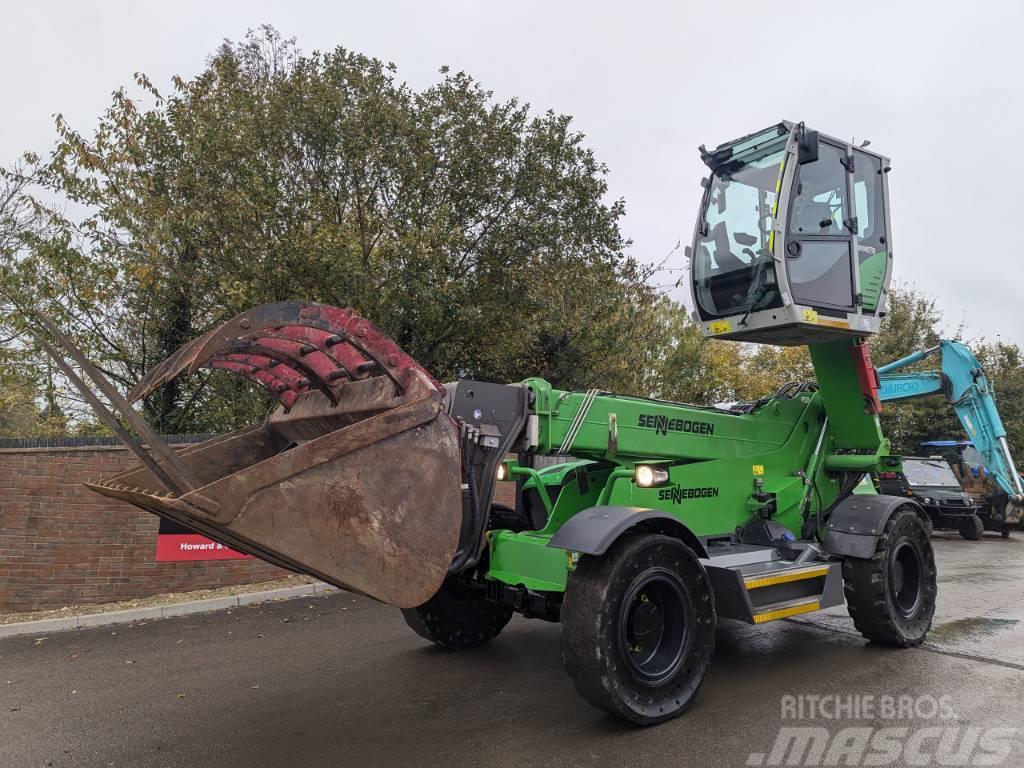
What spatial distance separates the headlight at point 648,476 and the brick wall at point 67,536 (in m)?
6.02

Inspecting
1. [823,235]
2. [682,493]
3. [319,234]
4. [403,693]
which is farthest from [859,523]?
[319,234]

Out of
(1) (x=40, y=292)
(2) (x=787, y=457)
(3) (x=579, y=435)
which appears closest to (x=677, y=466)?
(3) (x=579, y=435)

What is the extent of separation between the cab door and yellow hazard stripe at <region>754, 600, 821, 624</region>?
7.59 feet

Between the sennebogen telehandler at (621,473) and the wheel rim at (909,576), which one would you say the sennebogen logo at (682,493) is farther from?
the wheel rim at (909,576)

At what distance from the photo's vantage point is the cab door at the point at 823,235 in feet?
19.4

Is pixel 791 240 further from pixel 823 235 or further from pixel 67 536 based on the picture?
pixel 67 536

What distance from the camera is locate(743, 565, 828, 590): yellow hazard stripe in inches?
198

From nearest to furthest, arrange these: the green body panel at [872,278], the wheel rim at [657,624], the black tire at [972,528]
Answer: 1. the wheel rim at [657,624]
2. the green body panel at [872,278]
3. the black tire at [972,528]

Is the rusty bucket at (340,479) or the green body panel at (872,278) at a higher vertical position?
the green body panel at (872,278)

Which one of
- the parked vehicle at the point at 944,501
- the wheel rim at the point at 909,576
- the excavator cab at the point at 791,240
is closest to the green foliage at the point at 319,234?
the excavator cab at the point at 791,240

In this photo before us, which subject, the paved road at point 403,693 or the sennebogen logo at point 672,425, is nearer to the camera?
the paved road at point 403,693

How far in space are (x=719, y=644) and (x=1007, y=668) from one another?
209cm

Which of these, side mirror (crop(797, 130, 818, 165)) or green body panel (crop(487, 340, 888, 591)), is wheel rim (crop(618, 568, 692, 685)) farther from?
side mirror (crop(797, 130, 818, 165))

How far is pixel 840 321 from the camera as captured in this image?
6133 millimetres
